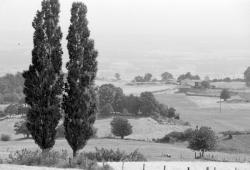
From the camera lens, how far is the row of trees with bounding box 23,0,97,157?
39969 mm

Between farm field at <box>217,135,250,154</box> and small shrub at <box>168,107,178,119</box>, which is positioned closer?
farm field at <box>217,135,250,154</box>

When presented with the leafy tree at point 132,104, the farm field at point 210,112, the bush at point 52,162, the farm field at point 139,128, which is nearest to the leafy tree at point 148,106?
the leafy tree at point 132,104

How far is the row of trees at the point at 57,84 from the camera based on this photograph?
40.0 metres

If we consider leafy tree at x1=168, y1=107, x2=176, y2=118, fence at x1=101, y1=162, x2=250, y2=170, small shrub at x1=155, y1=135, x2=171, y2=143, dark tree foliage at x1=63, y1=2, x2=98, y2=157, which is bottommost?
small shrub at x1=155, y1=135, x2=171, y2=143

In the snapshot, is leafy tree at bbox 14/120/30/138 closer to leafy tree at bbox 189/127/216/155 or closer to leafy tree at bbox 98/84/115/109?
leafy tree at bbox 98/84/115/109

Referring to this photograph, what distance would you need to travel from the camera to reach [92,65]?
4138 centimetres

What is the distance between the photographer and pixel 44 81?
40.2 metres

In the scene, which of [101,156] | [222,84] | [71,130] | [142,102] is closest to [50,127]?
[71,130]

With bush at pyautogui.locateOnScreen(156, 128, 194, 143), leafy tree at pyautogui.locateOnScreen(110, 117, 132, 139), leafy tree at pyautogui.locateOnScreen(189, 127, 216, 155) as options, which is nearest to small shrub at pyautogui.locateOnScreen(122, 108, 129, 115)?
leafy tree at pyautogui.locateOnScreen(110, 117, 132, 139)

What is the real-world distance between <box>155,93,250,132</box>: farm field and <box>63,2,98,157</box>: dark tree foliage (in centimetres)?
5609

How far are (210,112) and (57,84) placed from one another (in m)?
77.6

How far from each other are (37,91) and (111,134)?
50.2 m

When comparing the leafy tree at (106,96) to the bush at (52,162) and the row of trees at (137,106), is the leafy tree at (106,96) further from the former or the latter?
the bush at (52,162)

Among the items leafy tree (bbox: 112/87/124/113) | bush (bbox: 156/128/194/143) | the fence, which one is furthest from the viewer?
leafy tree (bbox: 112/87/124/113)
